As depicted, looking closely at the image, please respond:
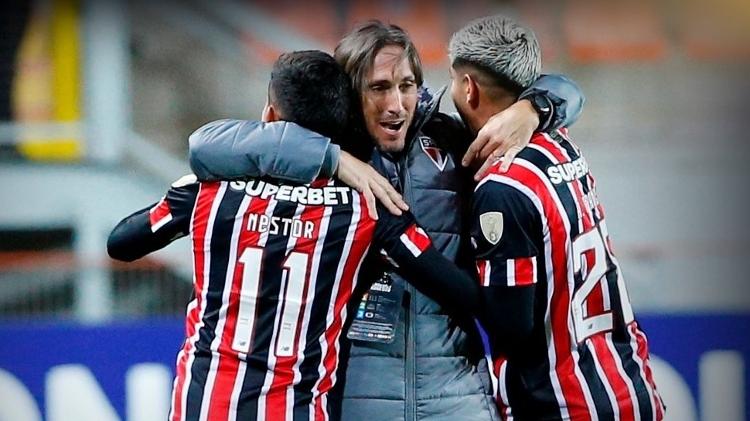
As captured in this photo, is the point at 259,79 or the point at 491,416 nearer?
the point at 491,416

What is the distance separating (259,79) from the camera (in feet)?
21.4

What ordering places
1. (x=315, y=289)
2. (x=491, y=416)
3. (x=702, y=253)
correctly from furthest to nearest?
(x=702, y=253) < (x=491, y=416) < (x=315, y=289)

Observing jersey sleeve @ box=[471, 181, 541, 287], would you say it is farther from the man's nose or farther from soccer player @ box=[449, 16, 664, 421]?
the man's nose

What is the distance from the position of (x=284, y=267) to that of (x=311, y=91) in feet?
1.02

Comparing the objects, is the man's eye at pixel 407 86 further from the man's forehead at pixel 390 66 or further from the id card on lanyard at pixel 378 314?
the id card on lanyard at pixel 378 314

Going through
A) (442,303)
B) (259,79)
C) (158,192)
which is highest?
(259,79)

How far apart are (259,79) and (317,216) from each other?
176 inches

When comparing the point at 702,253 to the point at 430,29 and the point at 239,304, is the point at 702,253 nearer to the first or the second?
the point at 430,29

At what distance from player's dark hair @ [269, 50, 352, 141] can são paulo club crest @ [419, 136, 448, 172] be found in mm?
196

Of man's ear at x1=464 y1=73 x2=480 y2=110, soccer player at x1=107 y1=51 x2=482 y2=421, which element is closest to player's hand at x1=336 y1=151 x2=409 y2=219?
soccer player at x1=107 y1=51 x2=482 y2=421

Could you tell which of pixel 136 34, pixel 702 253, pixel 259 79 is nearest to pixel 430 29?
pixel 259 79

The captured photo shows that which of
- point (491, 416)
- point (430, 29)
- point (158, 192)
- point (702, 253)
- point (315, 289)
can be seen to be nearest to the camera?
point (315, 289)

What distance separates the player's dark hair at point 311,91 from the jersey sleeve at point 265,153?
1.0 inches

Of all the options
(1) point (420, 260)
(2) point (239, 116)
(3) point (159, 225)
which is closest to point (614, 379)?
(1) point (420, 260)
